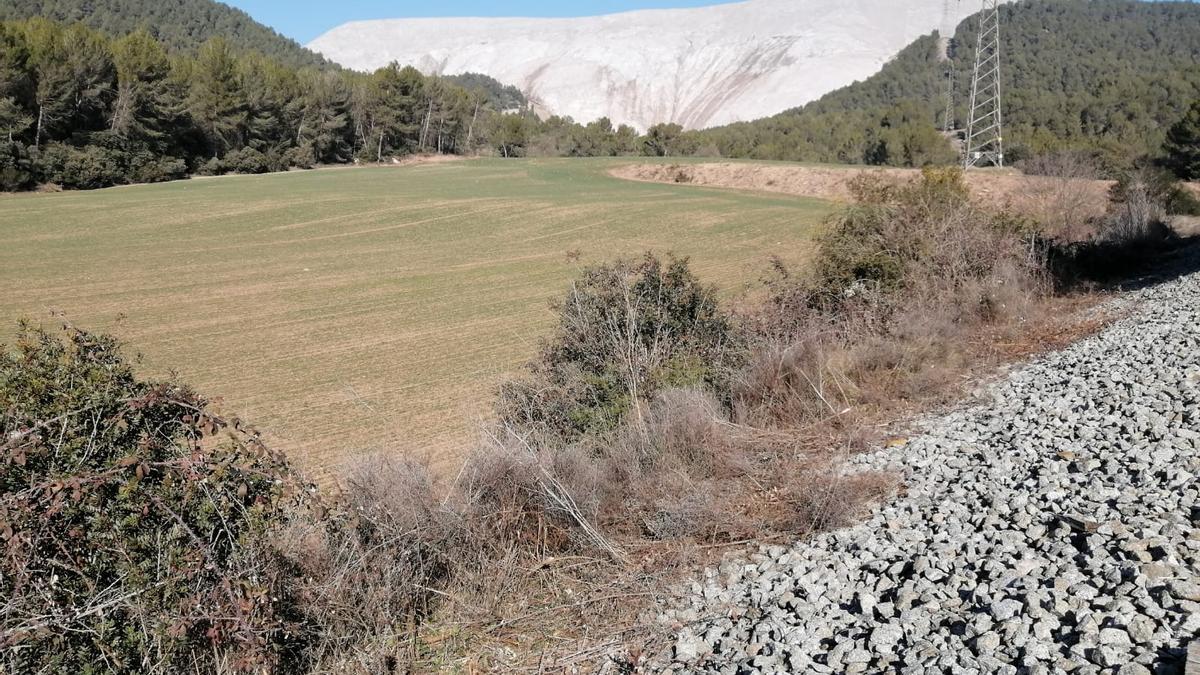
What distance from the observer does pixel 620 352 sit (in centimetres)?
1362

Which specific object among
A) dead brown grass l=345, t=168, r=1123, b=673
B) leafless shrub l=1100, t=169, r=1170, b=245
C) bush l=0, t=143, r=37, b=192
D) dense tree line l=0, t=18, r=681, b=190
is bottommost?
dead brown grass l=345, t=168, r=1123, b=673

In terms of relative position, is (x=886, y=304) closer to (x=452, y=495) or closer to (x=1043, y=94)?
(x=452, y=495)

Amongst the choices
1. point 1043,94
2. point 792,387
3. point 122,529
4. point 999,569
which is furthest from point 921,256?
point 1043,94

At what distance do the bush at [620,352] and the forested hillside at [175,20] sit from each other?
119 metres

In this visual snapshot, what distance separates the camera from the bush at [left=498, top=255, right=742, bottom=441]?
1280 centimetres

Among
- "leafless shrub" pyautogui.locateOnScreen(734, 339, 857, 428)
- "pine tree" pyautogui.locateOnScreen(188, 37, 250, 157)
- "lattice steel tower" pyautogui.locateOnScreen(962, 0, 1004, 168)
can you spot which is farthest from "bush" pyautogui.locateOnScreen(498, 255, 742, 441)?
"pine tree" pyautogui.locateOnScreen(188, 37, 250, 157)

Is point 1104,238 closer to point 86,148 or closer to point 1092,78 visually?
point 86,148

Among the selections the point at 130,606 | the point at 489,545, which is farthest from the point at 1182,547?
the point at 130,606

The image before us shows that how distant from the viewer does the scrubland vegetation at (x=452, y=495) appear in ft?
17.1

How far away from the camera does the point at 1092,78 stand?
108 meters

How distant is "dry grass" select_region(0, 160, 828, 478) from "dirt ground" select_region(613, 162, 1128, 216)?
16.2 feet

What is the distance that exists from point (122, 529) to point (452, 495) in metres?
3.68

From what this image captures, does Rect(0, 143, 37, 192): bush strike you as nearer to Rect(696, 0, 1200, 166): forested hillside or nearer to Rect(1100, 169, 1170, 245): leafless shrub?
Rect(1100, 169, 1170, 245): leafless shrub

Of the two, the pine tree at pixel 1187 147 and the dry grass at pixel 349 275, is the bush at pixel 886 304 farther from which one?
the pine tree at pixel 1187 147
